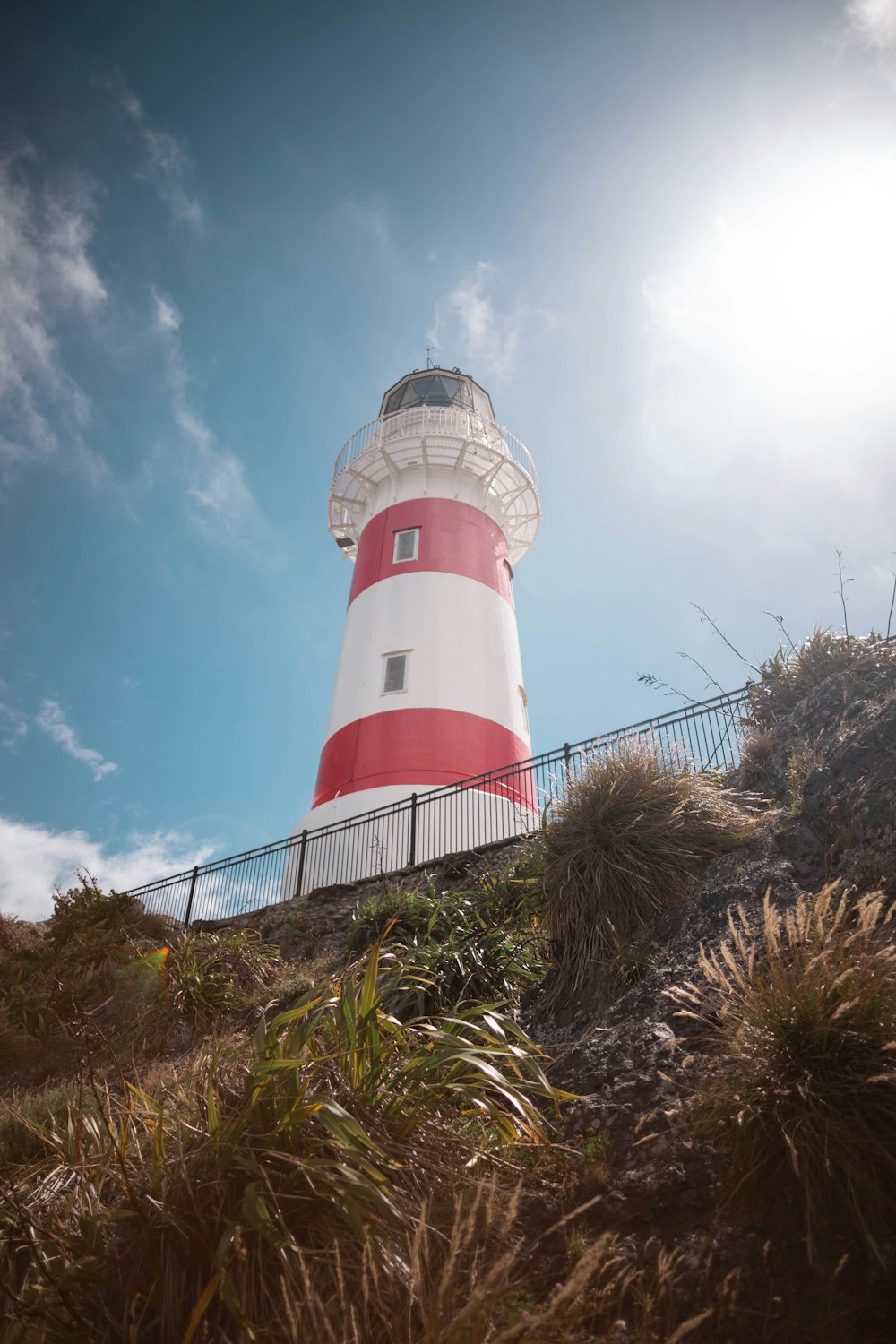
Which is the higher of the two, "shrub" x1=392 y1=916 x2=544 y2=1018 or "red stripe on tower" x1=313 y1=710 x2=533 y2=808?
"red stripe on tower" x1=313 y1=710 x2=533 y2=808

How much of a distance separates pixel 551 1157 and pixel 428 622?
1386 cm

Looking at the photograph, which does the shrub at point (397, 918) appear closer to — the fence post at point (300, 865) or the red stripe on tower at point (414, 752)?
the fence post at point (300, 865)

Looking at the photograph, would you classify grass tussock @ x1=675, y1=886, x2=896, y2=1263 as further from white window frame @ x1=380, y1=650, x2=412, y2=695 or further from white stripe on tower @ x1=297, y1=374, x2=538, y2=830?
white window frame @ x1=380, y1=650, x2=412, y2=695

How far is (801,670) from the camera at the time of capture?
32.1 feet

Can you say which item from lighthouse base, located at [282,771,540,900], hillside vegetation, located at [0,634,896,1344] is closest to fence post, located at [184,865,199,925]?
lighthouse base, located at [282,771,540,900]

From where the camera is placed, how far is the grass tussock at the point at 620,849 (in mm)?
5719

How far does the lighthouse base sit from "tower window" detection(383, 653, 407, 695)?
7.94 ft

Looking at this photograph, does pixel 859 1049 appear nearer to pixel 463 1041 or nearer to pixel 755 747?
pixel 463 1041

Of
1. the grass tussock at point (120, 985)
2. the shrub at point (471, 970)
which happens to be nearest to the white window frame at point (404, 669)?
the grass tussock at point (120, 985)

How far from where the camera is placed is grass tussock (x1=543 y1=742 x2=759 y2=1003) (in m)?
5.72

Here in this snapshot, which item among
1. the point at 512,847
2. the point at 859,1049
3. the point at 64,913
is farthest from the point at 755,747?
the point at 64,913

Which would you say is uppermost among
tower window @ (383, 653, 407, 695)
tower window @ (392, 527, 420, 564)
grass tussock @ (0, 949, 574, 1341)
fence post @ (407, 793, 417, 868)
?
tower window @ (392, 527, 420, 564)

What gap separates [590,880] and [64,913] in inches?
368

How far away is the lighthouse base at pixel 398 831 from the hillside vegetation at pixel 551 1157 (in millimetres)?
7134
